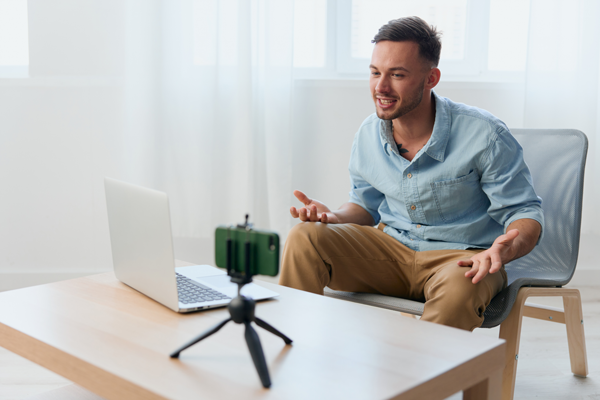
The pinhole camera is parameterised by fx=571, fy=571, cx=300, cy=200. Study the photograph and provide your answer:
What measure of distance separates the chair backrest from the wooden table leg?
70cm

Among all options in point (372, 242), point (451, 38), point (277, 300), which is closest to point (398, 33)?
point (372, 242)

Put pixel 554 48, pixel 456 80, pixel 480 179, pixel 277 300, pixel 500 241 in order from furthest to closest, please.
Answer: pixel 456 80
pixel 554 48
pixel 480 179
pixel 500 241
pixel 277 300

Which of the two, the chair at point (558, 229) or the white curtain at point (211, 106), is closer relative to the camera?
the chair at point (558, 229)

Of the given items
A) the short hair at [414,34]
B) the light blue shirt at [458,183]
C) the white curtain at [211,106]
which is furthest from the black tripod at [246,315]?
the white curtain at [211,106]

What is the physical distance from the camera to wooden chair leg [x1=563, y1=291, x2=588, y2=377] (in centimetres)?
155

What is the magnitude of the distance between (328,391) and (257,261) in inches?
7.6

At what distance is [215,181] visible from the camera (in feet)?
8.25

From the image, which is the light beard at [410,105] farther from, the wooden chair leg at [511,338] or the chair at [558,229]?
the wooden chair leg at [511,338]

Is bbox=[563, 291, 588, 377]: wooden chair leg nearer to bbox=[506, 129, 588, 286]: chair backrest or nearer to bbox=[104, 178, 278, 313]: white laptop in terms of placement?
bbox=[506, 129, 588, 286]: chair backrest

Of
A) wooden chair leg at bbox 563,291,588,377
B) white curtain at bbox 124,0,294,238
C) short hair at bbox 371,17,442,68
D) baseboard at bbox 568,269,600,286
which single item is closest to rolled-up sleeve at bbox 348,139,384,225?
short hair at bbox 371,17,442,68

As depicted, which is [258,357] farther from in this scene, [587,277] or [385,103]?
[587,277]

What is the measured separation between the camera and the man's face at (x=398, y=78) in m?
1.55

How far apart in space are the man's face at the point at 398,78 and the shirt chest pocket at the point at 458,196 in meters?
0.23

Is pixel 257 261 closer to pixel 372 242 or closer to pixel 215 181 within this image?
pixel 372 242
